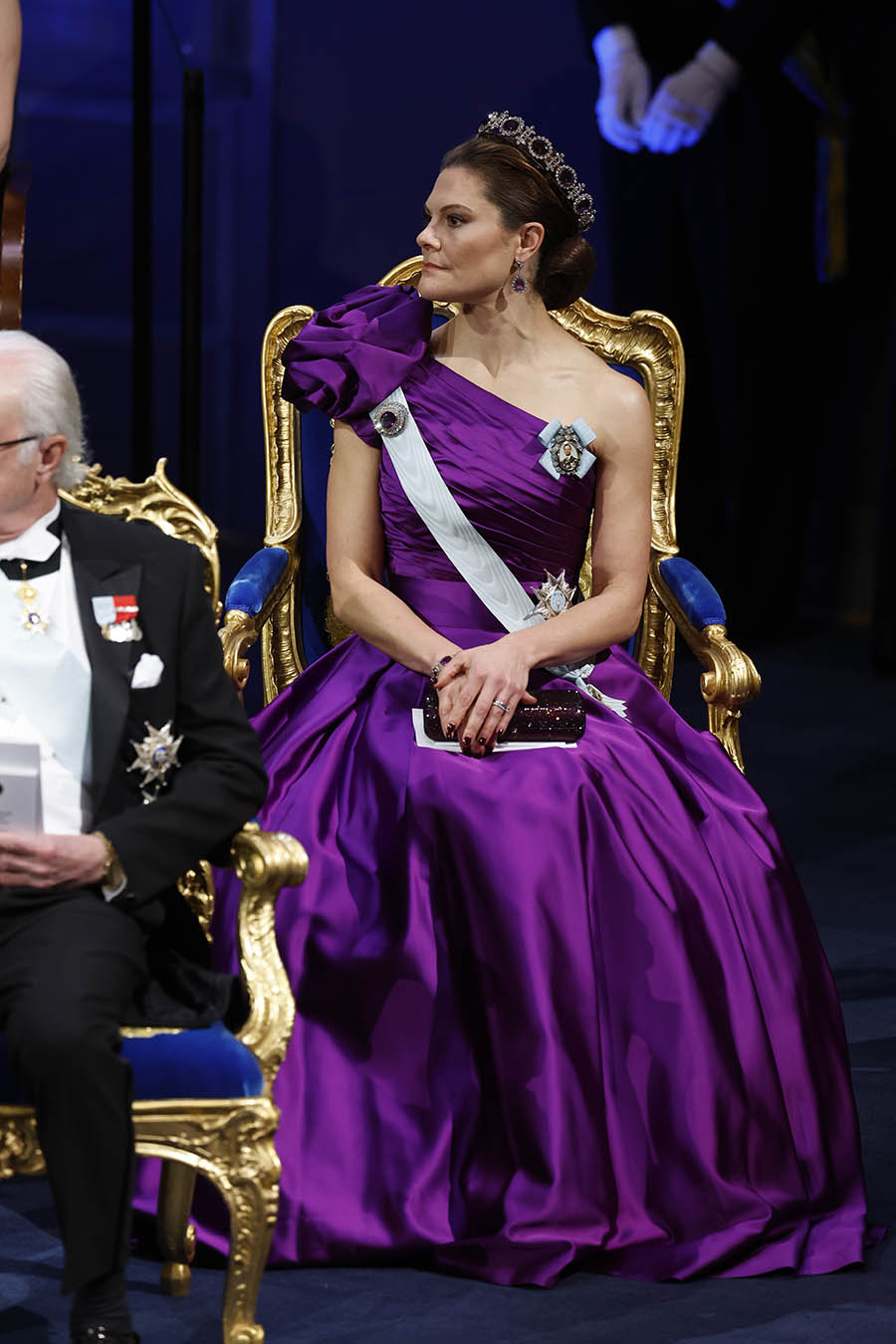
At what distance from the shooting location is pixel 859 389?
7.45 meters


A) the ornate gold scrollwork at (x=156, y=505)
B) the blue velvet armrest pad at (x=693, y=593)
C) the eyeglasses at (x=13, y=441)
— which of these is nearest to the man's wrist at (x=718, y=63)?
the blue velvet armrest pad at (x=693, y=593)

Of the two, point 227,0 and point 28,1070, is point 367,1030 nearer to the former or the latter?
point 28,1070

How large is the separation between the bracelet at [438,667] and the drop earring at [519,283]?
0.57m

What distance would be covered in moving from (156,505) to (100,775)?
0.46 meters

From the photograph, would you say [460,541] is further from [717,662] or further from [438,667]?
[717,662]

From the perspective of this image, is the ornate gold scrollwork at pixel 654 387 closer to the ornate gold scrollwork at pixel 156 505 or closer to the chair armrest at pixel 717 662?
the chair armrest at pixel 717 662

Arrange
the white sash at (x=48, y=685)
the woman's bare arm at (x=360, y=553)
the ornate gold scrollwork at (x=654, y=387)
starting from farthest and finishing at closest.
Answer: the ornate gold scrollwork at (x=654, y=387) < the woman's bare arm at (x=360, y=553) < the white sash at (x=48, y=685)

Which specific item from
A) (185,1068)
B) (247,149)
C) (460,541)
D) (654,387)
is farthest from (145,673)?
(247,149)

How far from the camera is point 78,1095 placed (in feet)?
6.46

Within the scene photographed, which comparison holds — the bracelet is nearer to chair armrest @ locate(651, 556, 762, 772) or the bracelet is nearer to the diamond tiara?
chair armrest @ locate(651, 556, 762, 772)

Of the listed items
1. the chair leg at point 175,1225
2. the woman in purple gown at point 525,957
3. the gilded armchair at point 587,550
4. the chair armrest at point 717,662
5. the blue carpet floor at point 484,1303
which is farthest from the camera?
the gilded armchair at point 587,550

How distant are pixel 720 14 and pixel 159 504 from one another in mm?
4620

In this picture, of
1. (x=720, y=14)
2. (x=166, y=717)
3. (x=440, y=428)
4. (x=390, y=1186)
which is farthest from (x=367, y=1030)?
(x=720, y=14)

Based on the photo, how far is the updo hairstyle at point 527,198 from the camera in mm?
2930
